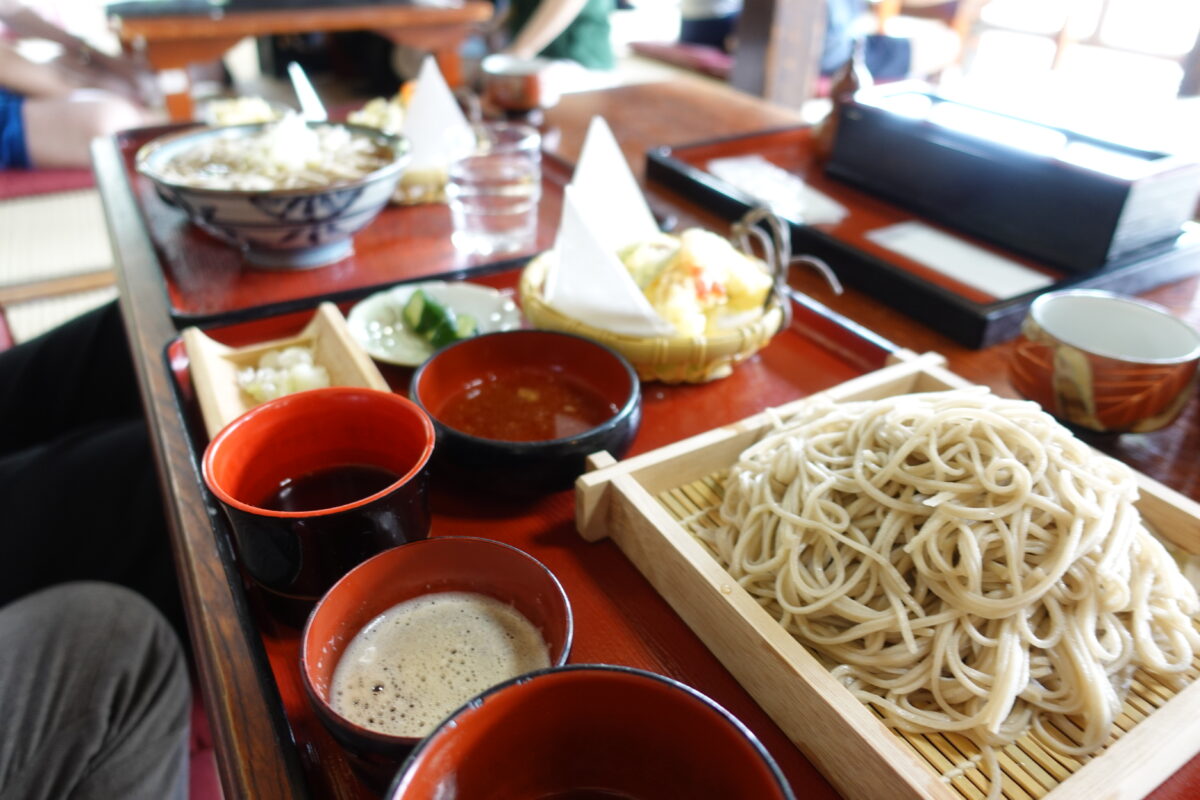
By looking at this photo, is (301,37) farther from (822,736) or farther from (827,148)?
(822,736)

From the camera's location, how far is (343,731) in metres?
0.58

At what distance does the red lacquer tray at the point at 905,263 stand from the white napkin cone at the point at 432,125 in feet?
1.75

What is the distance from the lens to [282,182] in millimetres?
1441

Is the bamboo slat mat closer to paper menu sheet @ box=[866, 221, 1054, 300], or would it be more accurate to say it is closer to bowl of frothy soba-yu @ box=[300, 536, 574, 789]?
bowl of frothy soba-yu @ box=[300, 536, 574, 789]

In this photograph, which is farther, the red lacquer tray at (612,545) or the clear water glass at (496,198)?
the clear water glass at (496,198)

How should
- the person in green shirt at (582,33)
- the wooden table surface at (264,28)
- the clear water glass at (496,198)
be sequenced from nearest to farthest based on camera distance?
1. the clear water glass at (496,198)
2. the wooden table surface at (264,28)
3. the person in green shirt at (582,33)

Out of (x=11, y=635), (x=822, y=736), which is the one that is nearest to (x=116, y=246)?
(x=11, y=635)

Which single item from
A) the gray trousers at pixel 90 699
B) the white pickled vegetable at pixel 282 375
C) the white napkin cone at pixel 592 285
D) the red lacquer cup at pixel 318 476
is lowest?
the gray trousers at pixel 90 699

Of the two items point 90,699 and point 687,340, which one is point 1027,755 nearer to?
point 687,340

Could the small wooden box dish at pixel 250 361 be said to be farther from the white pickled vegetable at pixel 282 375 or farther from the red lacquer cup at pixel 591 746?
the red lacquer cup at pixel 591 746

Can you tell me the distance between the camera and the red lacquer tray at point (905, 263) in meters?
1.32

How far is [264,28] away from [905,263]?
3476mm

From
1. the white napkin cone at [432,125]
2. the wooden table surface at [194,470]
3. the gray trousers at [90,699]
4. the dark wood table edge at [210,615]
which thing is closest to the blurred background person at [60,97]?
the wooden table surface at [194,470]

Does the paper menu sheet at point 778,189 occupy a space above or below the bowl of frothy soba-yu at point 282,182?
below
